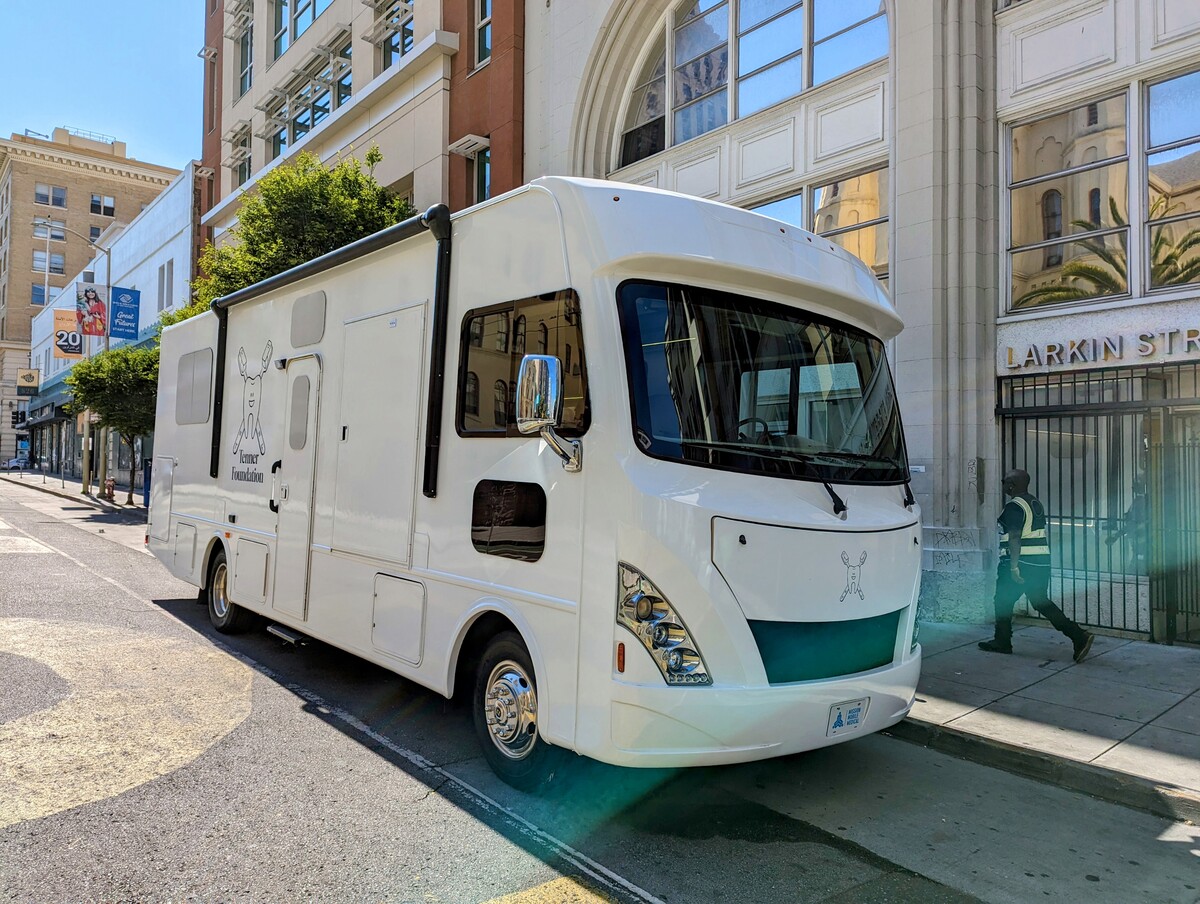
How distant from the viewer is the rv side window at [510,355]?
4152 mm

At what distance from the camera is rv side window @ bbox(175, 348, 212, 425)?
8789mm

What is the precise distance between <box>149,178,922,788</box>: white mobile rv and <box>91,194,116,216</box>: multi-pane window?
3151 inches

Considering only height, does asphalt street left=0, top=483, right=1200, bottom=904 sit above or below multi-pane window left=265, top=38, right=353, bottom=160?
below

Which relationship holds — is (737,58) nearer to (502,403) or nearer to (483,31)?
(483,31)

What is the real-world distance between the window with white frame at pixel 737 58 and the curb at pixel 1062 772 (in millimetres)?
8307

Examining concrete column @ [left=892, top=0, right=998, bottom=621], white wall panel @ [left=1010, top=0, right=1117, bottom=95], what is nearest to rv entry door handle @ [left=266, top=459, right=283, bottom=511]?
concrete column @ [left=892, top=0, right=998, bottom=621]

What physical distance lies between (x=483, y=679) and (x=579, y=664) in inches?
39.9

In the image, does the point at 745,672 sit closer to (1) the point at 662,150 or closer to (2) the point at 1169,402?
(2) the point at 1169,402

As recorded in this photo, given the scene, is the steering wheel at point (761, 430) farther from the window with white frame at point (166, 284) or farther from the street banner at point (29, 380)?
the street banner at point (29, 380)

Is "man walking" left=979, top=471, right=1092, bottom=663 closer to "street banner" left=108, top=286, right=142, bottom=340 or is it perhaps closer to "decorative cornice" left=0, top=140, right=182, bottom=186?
"street banner" left=108, top=286, right=142, bottom=340

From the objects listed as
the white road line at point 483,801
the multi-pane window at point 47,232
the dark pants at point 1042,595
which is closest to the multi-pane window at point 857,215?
the dark pants at point 1042,595

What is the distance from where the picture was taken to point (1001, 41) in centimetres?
957

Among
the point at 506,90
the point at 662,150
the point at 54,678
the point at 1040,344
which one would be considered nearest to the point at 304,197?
the point at 506,90

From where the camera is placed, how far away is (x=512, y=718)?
14.8 feet
